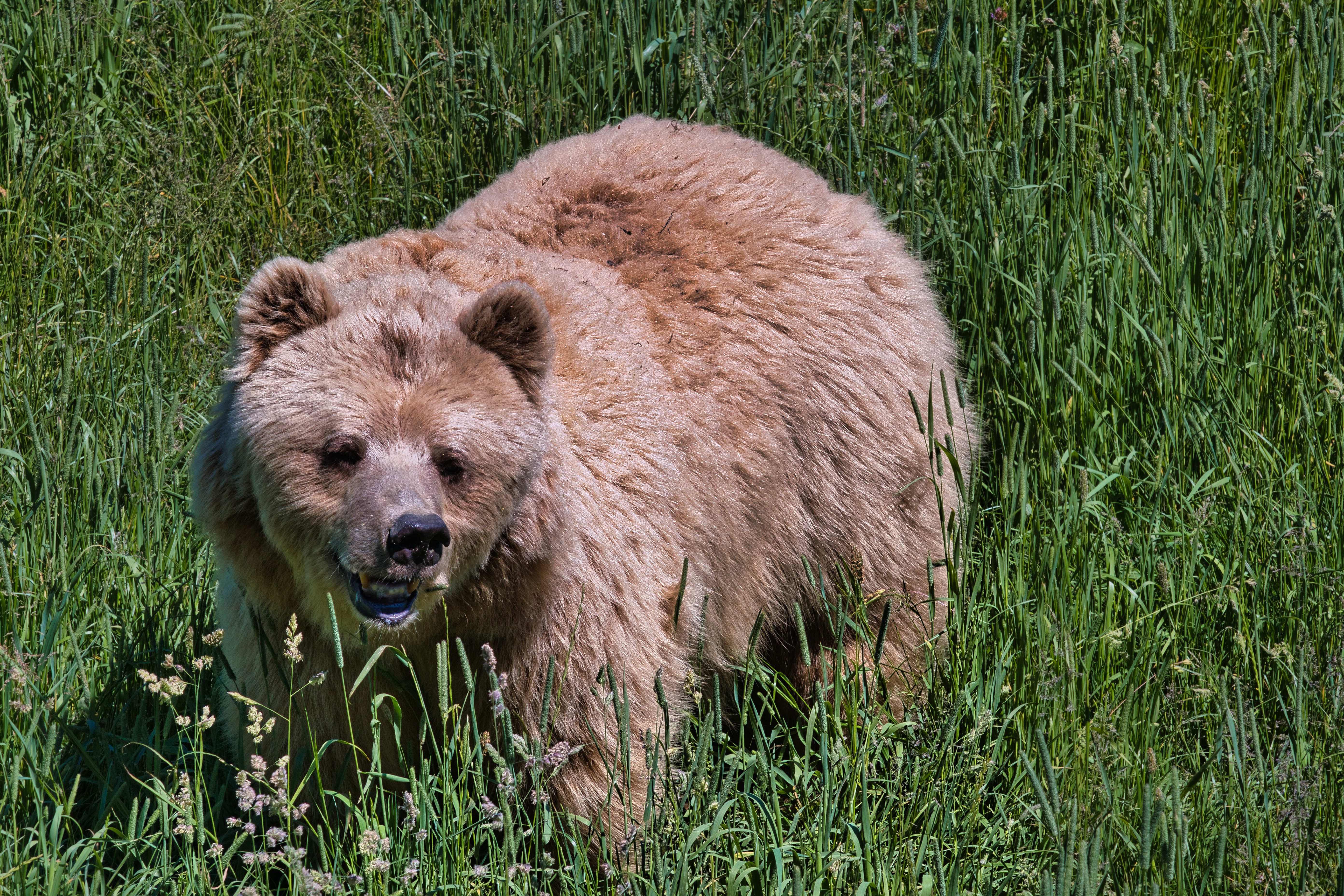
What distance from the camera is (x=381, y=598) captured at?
309cm

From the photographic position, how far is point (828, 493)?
4418mm

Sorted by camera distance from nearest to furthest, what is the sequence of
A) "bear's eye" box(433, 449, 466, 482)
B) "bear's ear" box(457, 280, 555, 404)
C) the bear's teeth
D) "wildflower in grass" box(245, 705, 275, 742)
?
"wildflower in grass" box(245, 705, 275, 742) → the bear's teeth → "bear's eye" box(433, 449, 466, 482) → "bear's ear" box(457, 280, 555, 404)

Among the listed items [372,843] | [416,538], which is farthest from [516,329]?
[372,843]

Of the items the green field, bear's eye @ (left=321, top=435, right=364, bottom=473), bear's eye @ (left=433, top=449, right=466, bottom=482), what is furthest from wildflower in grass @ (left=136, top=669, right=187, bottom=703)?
bear's eye @ (left=433, top=449, right=466, bottom=482)

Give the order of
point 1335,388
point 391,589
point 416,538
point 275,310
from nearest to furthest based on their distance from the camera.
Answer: point 416,538 < point 391,589 < point 275,310 < point 1335,388

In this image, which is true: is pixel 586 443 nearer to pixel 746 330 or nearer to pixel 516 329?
pixel 516 329

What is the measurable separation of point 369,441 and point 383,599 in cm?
37

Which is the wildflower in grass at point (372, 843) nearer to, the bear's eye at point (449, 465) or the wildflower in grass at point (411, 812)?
the wildflower in grass at point (411, 812)

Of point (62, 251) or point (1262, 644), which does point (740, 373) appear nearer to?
point (1262, 644)

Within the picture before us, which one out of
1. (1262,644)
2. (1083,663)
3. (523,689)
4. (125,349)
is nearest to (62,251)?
(125,349)

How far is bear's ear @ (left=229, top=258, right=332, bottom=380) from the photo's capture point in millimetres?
3271

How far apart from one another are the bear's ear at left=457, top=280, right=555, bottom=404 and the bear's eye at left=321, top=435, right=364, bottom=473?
0.42m

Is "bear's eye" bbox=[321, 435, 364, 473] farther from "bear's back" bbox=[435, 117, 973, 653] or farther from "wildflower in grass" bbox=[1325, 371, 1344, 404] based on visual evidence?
"wildflower in grass" bbox=[1325, 371, 1344, 404]

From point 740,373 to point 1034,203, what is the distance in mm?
1532
